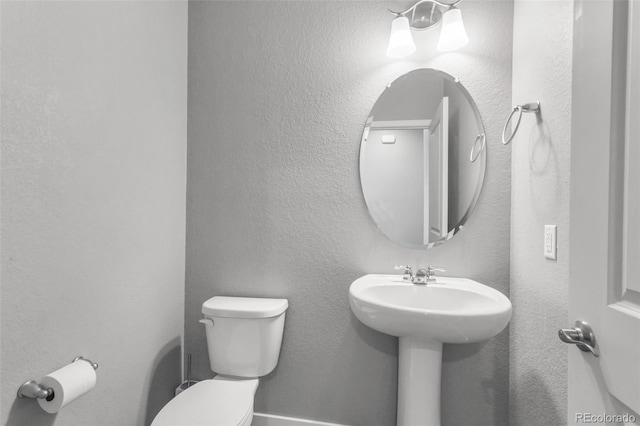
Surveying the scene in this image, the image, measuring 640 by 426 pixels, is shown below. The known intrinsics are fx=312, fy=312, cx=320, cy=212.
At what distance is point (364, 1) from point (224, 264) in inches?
60.5

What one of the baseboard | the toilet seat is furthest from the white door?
the baseboard

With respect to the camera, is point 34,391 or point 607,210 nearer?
point 607,210

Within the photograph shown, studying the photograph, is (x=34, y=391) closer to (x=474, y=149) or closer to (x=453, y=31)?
(x=474, y=149)

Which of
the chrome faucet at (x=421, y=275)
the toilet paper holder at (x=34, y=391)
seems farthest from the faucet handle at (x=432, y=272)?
the toilet paper holder at (x=34, y=391)

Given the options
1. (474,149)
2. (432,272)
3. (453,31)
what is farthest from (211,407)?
(453,31)

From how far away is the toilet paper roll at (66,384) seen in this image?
925 mm

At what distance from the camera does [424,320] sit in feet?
3.59

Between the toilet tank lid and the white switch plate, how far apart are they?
44.4 inches

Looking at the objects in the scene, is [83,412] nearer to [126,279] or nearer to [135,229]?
[126,279]

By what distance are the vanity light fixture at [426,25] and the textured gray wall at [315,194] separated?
0.19 feet

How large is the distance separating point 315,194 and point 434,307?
777 mm

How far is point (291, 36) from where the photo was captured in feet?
5.35

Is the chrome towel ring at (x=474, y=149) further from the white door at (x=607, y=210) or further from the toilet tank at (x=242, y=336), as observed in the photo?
the toilet tank at (x=242, y=336)

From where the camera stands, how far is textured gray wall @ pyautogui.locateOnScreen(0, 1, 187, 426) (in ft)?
3.00
